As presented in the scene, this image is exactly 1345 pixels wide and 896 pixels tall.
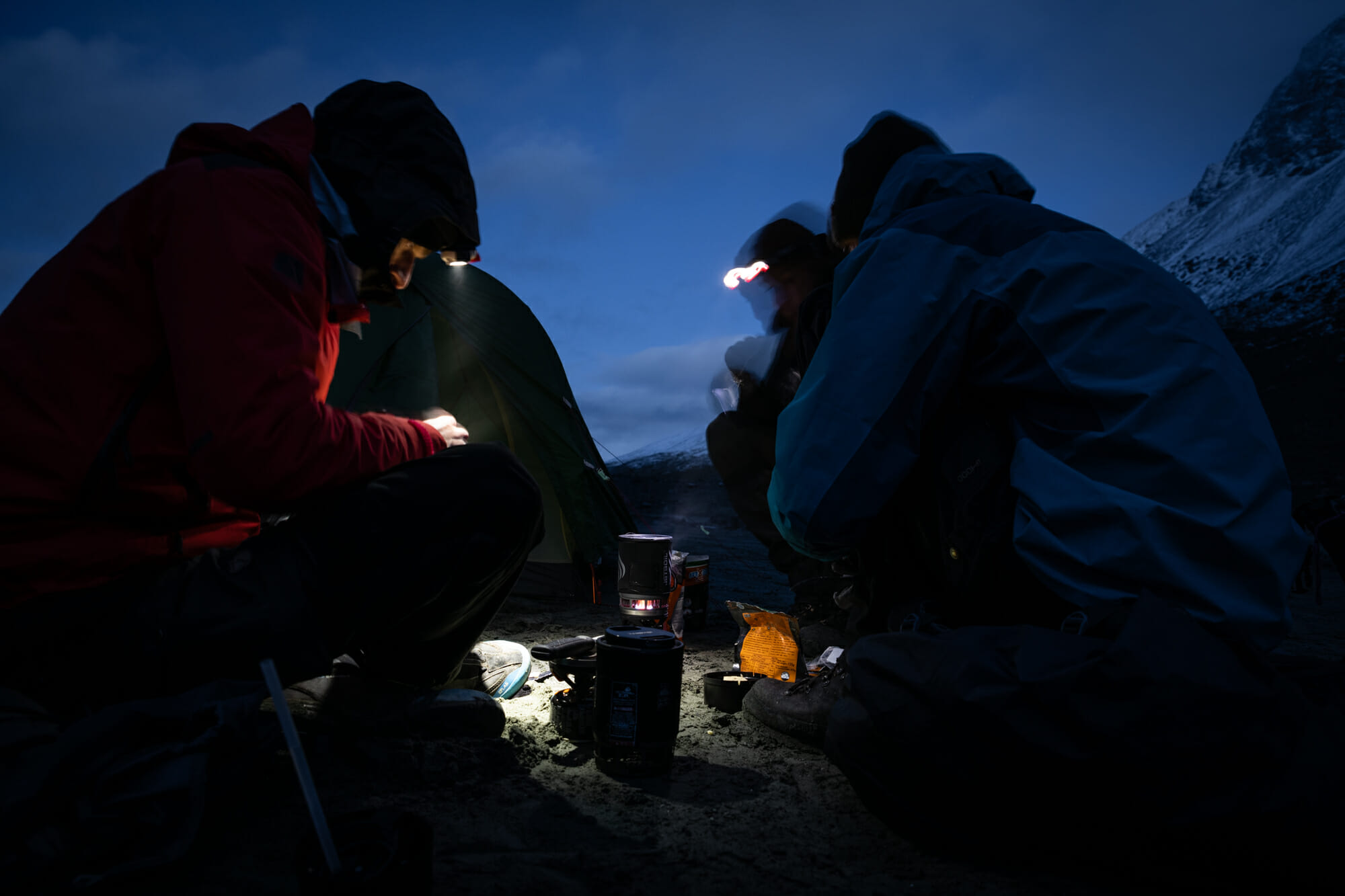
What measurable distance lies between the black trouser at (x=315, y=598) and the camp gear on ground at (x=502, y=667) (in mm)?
330

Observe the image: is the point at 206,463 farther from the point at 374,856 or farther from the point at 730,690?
the point at 730,690

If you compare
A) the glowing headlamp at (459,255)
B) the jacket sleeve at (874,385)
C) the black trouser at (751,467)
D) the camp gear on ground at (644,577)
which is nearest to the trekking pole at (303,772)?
the jacket sleeve at (874,385)

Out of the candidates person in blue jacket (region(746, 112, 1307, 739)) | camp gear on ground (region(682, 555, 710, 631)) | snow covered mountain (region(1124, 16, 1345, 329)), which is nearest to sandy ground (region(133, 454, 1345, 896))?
person in blue jacket (region(746, 112, 1307, 739))

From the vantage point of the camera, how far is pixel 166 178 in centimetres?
134

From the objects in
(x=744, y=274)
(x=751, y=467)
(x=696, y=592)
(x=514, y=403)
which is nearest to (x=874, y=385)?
(x=696, y=592)

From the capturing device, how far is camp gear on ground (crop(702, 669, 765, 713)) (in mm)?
2180

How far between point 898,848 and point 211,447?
1.50 metres

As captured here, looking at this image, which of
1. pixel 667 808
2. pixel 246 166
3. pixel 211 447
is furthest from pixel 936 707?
pixel 246 166

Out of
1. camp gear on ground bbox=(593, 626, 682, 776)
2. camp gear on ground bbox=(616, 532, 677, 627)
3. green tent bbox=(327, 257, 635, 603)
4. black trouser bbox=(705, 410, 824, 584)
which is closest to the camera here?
camp gear on ground bbox=(593, 626, 682, 776)

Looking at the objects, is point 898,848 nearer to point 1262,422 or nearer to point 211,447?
point 1262,422

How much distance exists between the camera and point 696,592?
3.21 m

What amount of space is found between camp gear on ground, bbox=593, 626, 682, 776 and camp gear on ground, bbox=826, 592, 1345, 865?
54cm

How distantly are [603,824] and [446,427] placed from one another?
1.09 meters

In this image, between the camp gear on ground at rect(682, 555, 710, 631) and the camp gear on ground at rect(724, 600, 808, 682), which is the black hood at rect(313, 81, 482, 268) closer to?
the camp gear on ground at rect(724, 600, 808, 682)
